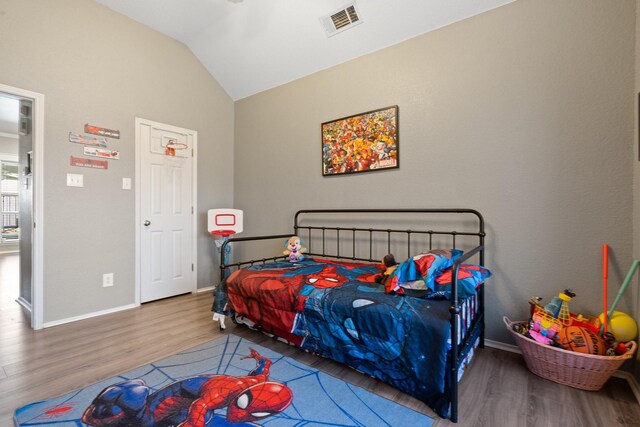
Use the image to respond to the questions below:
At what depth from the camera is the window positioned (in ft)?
19.6

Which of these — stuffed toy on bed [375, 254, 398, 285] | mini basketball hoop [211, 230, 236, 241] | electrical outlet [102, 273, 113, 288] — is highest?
mini basketball hoop [211, 230, 236, 241]

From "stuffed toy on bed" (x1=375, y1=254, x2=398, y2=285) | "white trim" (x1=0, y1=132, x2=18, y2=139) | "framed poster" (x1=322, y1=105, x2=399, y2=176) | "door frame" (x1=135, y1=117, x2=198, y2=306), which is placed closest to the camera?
"stuffed toy on bed" (x1=375, y1=254, x2=398, y2=285)

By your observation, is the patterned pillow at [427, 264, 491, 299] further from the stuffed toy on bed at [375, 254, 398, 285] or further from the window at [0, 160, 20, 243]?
the window at [0, 160, 20, 243]

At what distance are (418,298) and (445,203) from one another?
93cm

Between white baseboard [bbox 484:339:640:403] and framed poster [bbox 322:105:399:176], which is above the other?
framed poster [bbox 322:105:399:176]

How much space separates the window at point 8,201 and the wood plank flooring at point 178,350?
210 inches

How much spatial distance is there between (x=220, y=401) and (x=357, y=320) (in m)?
0.77

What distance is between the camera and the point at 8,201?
244 inches

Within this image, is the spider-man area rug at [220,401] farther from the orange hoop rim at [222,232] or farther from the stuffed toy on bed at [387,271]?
the orange hoop rim at [222,232]

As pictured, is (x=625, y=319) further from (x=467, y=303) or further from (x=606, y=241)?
(x=467, y=303)

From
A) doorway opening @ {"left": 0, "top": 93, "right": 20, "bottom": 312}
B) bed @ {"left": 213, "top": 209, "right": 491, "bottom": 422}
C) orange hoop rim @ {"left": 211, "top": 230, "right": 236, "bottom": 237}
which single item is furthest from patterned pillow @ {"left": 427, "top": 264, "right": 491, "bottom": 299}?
doorway opening @ {"left": 0, "top": 93, "right": 20, "bottom": 312}

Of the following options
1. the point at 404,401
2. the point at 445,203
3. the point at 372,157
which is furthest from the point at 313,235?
the point at 404,401

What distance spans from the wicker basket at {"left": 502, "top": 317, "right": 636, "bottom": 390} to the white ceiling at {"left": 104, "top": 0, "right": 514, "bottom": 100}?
220cm

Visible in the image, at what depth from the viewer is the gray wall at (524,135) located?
1615 mm
